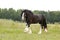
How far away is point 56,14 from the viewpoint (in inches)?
3012

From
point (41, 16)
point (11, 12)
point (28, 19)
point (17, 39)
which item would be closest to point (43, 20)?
point (41, 16)

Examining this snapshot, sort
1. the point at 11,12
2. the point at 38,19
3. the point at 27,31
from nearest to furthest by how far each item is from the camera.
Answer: the point at 27,31
the point at 38,19
the point at 11,12

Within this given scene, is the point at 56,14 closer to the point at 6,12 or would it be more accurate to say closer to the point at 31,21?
the point at 6,12

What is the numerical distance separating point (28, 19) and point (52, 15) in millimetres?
55822

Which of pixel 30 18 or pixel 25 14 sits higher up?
pixel 25 14

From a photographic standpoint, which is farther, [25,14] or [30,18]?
[30,18]

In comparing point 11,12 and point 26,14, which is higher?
point 26,14

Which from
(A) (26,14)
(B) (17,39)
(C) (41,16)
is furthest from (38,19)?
(B) (17,39)

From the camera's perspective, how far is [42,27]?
75.0 feet

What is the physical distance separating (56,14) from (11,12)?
14.6 metres

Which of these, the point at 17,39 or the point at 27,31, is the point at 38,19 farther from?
the point at 17,39

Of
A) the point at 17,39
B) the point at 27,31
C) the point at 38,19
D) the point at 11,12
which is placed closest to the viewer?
the point at 17,39

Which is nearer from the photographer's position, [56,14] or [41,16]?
[41,16]

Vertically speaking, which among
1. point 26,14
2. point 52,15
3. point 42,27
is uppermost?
point 26,14
